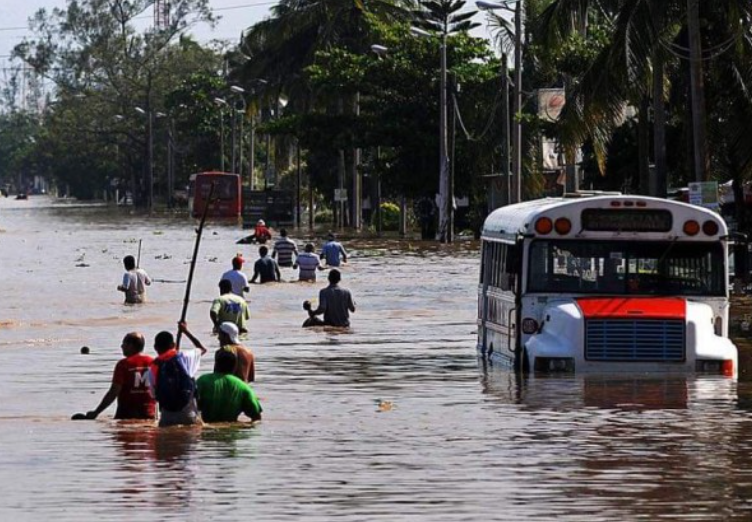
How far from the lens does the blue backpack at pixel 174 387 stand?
17.6 metres

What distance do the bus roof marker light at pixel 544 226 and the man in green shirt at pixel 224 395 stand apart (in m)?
5.07

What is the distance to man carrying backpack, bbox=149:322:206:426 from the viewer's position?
17.6 m

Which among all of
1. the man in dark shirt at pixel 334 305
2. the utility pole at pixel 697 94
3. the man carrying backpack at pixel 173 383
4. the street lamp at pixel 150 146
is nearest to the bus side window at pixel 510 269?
the man carrying backpack at pixel 173 383

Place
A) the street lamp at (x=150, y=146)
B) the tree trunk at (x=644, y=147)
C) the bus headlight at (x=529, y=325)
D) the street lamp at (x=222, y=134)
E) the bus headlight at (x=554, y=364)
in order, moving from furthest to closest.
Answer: the street lamp at (x=150, y=146) → the street lamp at (x=222, y=134) → the tree trunk at (x=644, y=147) → the bus headlight at (x=529, y=325) → the bus headlight at (x=554, y=364)

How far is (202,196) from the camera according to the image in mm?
110375

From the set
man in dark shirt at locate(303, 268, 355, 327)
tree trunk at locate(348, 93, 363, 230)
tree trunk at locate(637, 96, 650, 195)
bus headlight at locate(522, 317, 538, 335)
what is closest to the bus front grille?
bus headlight at locate(522, 317, 538, 335)

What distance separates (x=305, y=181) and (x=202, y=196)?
2260 centimetres

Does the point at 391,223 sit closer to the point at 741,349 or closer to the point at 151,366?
the point at 741,349

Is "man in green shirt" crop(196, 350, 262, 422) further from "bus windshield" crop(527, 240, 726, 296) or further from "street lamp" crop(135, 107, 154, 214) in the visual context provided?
"street lamp" crop(135, 107, 154, 214)

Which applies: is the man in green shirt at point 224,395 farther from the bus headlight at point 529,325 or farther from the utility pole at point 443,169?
the utility pole at point 443,169

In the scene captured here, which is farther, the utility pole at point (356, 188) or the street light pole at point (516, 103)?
the utility pole at point (356, 188)

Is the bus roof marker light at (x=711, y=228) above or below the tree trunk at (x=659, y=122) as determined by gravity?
below

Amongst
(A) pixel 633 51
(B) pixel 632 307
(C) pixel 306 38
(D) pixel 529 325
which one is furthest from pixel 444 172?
(B) pixel 632 307

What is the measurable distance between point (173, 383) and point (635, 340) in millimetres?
6010
